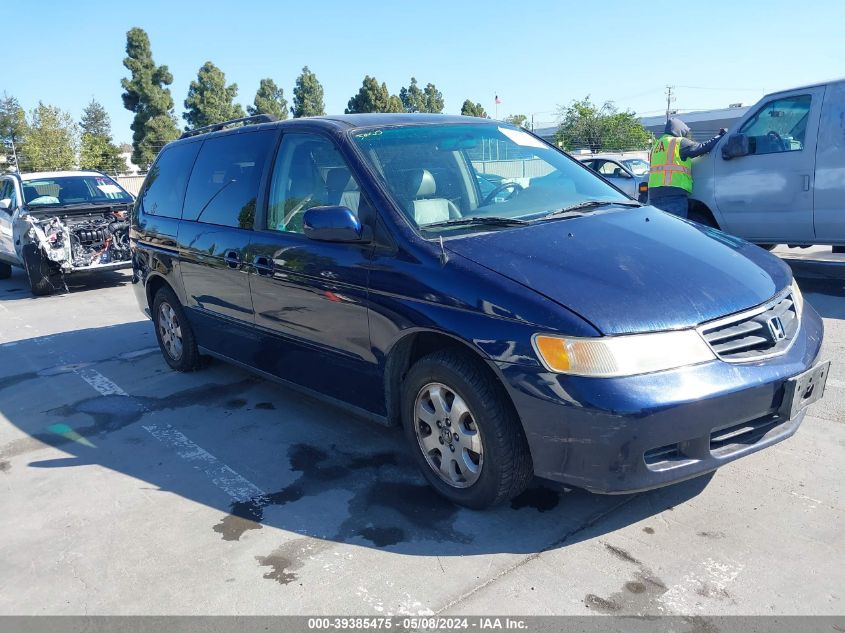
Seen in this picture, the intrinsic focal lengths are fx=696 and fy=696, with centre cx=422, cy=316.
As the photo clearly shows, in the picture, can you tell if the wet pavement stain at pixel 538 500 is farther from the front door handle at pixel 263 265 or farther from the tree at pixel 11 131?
the tree at pixel 11 131

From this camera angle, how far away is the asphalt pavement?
2.68 meters

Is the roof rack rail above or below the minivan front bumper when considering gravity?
above

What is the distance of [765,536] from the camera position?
2926mm

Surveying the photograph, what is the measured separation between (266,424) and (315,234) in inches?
63.4

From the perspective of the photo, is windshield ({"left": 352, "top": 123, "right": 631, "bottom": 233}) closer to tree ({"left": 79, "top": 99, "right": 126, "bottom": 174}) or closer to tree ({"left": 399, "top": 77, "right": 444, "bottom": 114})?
tree ({"left": 79, "top": 99, "right": 126, "bottom": 174})

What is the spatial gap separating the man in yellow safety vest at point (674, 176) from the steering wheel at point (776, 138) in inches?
25.6

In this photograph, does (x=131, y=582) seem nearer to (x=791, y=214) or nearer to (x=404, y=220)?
(x=404, y=220)

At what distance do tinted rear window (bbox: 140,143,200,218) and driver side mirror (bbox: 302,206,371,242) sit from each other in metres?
2.23

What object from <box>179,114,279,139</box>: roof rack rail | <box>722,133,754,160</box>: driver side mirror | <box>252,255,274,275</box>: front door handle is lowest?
<box>252,255,274,275</box>: front door handle

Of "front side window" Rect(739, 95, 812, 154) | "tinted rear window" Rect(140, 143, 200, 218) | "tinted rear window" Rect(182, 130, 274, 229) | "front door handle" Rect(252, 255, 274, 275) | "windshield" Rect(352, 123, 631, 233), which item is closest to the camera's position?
"windshield" Rect(352, 123, 631, 233)

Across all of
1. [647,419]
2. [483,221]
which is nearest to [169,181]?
[483,221]

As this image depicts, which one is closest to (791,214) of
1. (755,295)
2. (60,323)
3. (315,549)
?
(755,295)

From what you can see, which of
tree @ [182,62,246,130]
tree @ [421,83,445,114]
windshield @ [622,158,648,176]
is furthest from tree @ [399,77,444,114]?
windshield @ [622,158,648,176]

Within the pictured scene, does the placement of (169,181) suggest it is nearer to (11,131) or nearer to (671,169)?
(671,169)
